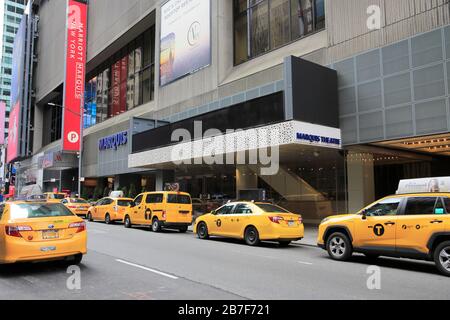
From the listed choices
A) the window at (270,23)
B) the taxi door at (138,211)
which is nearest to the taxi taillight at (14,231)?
the taxi door at (138,211)

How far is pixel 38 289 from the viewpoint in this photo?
7.48 metres

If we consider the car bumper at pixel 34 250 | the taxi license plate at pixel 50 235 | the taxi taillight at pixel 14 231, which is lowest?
the car bumper at pixel 34 250

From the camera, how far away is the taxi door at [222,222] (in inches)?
608

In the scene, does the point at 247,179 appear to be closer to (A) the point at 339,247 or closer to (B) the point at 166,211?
(B) the point at 166,211

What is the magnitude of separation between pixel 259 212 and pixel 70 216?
6672 millimetres

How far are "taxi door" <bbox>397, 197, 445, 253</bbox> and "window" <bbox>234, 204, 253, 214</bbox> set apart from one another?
5725mm

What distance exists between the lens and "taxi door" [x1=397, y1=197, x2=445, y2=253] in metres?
9.33

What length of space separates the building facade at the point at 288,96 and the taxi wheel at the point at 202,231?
199 inches

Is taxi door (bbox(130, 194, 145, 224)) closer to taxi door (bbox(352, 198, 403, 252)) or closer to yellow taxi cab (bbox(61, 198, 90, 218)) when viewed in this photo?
yellow taxi cab (bbox(61, 198, 90, 218))

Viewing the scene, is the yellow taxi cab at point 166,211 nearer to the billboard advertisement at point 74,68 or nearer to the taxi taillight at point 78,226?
the taxi taillight at point 78,226

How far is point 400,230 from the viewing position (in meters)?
9.88

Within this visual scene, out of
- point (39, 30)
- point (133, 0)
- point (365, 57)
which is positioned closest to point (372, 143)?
point (365, 57)

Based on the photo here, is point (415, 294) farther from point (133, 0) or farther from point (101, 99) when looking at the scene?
point (101, 99)

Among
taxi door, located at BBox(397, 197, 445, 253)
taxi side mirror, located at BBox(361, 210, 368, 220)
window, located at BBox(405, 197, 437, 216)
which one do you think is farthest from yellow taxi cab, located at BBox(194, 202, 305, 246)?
window, located at BBox(405, 197, 437, 216)
